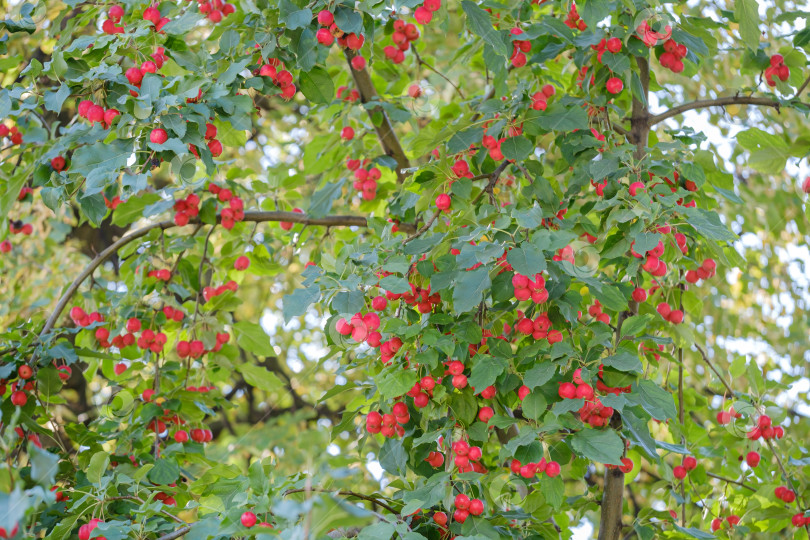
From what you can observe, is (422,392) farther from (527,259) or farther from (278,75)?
(278,75)

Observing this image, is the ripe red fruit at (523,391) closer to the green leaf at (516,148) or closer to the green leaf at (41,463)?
the green leaf at (516,148)

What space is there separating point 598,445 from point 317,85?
1.06 meters

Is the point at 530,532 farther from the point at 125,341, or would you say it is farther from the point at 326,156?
the point at 326,156

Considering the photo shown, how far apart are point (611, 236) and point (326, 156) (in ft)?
3.82

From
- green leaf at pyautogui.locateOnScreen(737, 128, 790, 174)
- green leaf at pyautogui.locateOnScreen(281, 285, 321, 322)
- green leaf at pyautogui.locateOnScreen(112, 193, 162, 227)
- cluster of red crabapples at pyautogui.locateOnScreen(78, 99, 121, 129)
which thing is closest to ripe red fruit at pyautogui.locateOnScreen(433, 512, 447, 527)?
green leaf at pyautogui.locateOnScreen(281, 285, 321, 322)

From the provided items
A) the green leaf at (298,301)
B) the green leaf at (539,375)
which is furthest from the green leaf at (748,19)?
the green leaf at (298,301)

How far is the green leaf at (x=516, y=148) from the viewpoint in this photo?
1.65 meters

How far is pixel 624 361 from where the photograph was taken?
1406 millimetres

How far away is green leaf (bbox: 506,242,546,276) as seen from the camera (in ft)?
4.32

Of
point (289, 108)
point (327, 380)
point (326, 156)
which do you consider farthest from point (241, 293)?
point (326, 156)

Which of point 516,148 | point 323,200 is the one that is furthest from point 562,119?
point 323,200

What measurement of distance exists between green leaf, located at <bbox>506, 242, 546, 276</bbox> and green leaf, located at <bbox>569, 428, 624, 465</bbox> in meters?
0.34

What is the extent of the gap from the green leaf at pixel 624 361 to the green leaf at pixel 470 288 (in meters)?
0.28

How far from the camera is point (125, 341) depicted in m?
2.07
